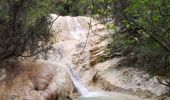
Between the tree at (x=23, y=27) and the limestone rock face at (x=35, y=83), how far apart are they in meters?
0.44

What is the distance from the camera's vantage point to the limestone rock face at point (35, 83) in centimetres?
786

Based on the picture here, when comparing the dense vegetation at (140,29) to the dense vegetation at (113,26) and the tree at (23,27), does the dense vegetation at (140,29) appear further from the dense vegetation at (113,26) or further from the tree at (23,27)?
the tree at (23,27)

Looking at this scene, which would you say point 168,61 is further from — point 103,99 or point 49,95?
point 49,95

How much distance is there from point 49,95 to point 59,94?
0.38 m

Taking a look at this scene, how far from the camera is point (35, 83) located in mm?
8328

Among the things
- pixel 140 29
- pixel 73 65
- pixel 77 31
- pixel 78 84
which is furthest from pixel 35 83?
pixel 77 31

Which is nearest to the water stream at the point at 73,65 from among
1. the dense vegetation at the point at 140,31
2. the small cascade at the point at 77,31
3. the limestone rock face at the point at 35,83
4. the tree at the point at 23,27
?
the small cascade at the point at 77,31

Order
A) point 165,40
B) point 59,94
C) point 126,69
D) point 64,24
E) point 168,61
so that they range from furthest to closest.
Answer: point 64,24
point 126,69
point 168,61
point 59,94
point 165,40

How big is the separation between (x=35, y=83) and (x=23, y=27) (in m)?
1.43

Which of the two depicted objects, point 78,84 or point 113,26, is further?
point 78,84

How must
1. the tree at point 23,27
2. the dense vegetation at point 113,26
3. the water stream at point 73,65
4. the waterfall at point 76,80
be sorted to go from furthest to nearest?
the waterfall at point 76,80, the water stream at point 73,65, the tree at point 23,27, the dense vegetation at point 113,26

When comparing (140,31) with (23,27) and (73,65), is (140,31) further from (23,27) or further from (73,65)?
(73,65)

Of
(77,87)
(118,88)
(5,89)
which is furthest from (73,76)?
(5,89)

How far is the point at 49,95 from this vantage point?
8.20 metres
